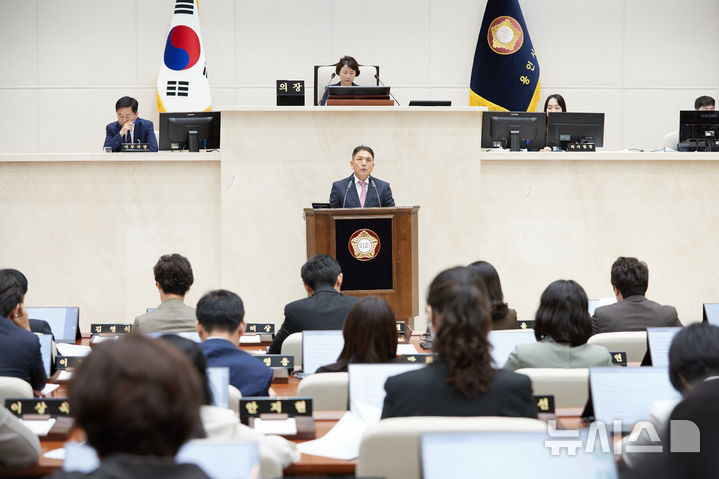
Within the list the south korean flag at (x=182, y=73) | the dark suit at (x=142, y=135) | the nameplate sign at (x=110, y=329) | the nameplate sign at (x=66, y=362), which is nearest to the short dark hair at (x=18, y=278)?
the nameplate sign at (x=66, y=362)

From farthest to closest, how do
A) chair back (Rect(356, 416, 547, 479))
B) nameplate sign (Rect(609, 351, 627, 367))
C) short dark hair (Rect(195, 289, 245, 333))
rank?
nameplate sign (Rect(609, 351, 627, 367)) → short dark hair (Rect(195, 289, 245, 333)) → chair back (Rect(356, 416, 547, 479))

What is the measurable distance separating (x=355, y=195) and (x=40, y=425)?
3947 mm

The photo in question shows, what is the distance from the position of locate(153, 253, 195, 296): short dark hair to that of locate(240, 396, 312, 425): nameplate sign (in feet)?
5.31

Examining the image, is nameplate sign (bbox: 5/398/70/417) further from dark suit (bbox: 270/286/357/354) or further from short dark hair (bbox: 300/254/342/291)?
short dark hair (bbox: 300/254/342/291)

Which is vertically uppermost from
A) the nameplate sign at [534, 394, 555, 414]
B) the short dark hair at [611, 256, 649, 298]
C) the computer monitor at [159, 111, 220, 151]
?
the computer monitor at [159, 111, 220, 151]

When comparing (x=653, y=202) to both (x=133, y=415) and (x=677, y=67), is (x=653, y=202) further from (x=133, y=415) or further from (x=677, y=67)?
(x=133, y=415)

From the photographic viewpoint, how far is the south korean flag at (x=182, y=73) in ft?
30.7

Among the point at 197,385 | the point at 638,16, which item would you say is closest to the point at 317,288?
the point at 197,385

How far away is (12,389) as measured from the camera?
2.78 m

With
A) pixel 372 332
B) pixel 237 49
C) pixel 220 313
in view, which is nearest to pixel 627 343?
pixel 372 332

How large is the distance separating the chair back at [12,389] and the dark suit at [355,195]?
368 cm

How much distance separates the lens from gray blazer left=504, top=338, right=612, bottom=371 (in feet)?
10.6

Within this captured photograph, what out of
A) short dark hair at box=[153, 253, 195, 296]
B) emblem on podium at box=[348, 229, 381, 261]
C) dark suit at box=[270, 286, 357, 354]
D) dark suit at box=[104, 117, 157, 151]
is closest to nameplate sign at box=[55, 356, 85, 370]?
short dark hair at box=[153, 253, 195, 296]

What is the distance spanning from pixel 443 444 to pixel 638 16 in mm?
9823
